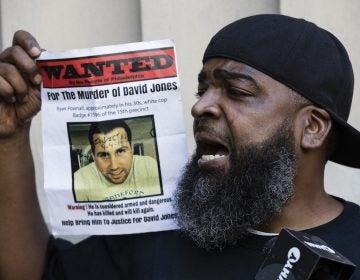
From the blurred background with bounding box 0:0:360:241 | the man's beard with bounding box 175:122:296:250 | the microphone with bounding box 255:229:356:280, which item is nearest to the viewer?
the microphone with bounding box 255:229:356:280

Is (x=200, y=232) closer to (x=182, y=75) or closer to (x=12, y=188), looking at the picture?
(x=12, y=188)

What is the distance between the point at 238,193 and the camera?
245 cm

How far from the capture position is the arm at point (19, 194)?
95.8 inches

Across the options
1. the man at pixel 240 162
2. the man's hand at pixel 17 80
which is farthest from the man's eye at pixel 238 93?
the man's hand at pixel 17 80

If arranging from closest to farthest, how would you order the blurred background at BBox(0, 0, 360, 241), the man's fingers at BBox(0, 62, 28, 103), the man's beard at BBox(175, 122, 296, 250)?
Answer: the man's fingers at BBox(0, 62, 28, 103)
the man's beard at BBox(175, 122, 296, 250)
the blurred background at BBox(0, 0, 360, 241)

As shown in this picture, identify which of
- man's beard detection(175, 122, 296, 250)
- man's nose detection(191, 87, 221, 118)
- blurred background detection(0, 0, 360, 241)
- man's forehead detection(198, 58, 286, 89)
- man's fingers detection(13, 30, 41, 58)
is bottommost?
A: man's beard detection(175, 122, 296, 250)

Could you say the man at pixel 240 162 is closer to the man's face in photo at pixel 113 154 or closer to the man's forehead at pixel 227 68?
the man's forehead at pixel 227 68

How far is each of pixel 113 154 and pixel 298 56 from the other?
0.67m

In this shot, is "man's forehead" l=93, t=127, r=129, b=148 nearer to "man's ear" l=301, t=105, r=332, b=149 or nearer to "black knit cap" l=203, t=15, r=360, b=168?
"black knit cap" l=203, t=15, r=360, b=168

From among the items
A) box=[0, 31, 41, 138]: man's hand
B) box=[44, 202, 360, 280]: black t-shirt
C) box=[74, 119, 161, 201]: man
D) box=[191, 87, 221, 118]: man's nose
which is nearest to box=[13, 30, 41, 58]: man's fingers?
box=[0, 31, 41, 138]: man's hand

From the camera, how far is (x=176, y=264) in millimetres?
2414

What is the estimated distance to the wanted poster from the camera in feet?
7.97

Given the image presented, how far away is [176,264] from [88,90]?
61 cm

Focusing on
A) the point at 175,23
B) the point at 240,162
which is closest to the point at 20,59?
the point at 240,162
